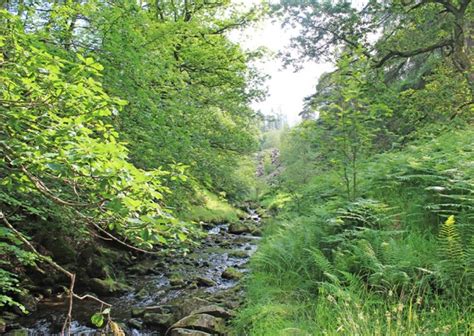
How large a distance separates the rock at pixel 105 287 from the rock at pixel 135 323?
1721 mm

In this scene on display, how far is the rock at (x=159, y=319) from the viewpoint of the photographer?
6.00m

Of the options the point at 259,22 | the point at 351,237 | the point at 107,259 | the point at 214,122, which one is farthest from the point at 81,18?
the point at 259,22

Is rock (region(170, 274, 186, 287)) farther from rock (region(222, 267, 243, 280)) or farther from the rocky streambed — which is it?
rock (region(222, 267, 243, 280))

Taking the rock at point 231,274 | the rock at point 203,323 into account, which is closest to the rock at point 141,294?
the rock at point 231,274

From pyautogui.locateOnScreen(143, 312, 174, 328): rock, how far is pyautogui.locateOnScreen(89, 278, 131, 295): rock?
184cm

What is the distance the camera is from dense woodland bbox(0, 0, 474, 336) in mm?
2434

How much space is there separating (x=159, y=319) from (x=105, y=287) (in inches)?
90.3

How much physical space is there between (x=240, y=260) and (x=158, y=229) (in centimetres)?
866

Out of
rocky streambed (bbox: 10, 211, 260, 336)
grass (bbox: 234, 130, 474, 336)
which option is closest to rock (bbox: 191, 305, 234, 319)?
rocky streambed (bbox: 10, 211, 260, 336)

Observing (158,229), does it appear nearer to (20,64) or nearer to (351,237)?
(20,64)

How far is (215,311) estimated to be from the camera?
5.86m

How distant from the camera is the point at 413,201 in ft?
18.5

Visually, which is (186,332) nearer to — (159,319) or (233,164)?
(159,319)

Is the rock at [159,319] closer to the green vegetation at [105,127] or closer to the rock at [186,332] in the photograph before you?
the rock at [186,332]
